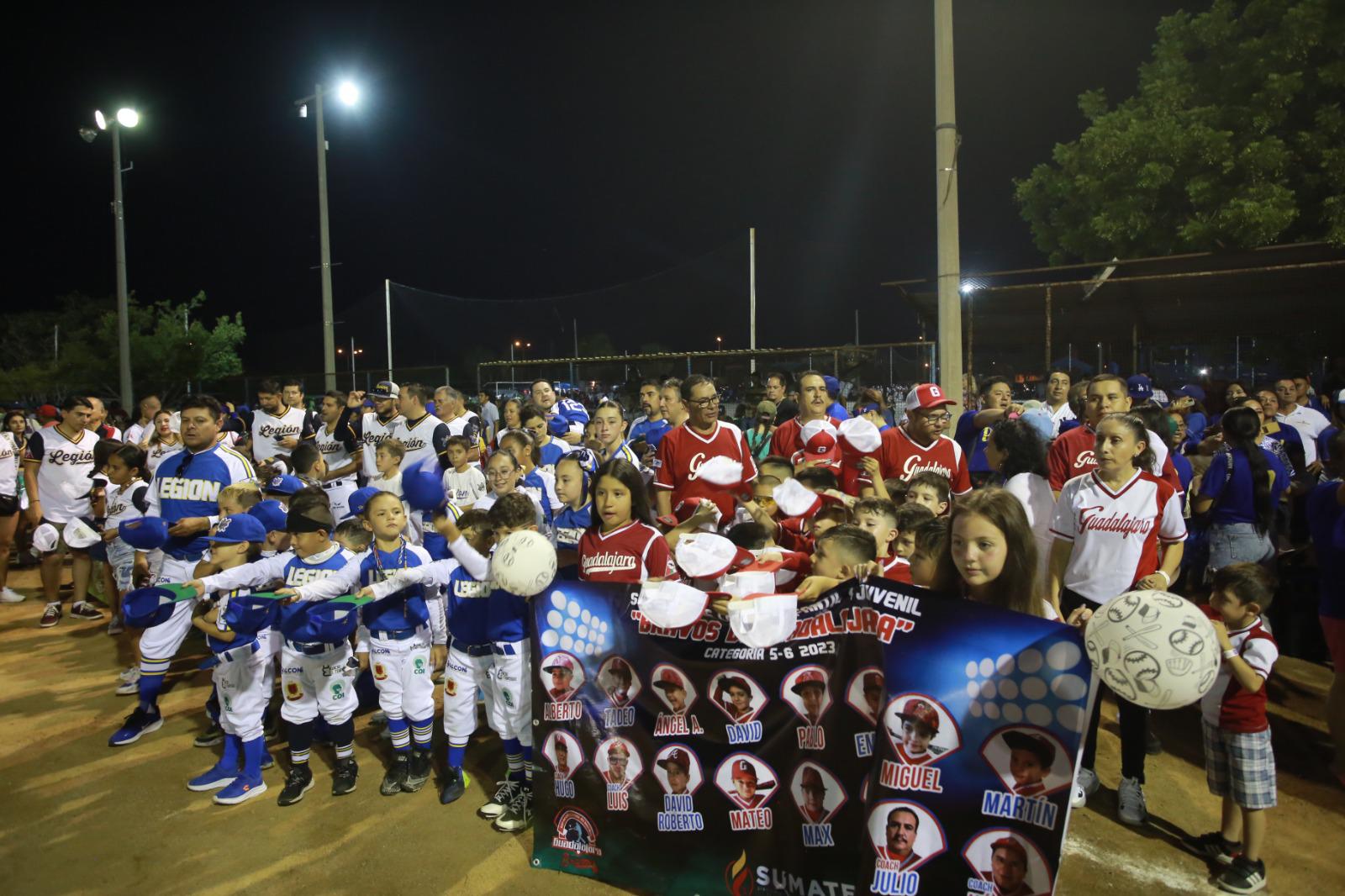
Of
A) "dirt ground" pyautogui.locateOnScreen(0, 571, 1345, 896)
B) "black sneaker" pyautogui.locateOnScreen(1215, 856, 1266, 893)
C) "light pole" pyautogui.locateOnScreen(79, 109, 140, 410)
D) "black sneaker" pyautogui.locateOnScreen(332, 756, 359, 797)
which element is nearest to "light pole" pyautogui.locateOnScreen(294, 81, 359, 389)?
"light pole" pyautogui.locateOnScreen(79, 109, 140, 410)

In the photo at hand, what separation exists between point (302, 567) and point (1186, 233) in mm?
17022

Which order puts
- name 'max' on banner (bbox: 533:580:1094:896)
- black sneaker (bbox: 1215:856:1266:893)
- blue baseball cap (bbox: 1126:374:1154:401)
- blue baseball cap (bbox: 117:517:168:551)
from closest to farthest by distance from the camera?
name 'max' on banner (bbox: 533:580:1094:896) < black sneaker (bbox: 1215:856:1266:893) < blue baseball cap (bbox: 117:517:168:551) < blue baseball cap (bbox: 1126:374:1154:401)

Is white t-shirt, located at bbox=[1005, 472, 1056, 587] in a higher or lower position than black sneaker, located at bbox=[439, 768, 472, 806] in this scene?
higher

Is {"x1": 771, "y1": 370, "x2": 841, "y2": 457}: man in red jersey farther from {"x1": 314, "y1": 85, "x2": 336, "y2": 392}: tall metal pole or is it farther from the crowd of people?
{"x1": 314, "y1": 85, "x2": 336, "y2": 392}: tall metal pole

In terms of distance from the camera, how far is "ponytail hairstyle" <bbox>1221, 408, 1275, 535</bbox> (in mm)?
5082

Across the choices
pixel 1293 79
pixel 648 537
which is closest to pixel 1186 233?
pixel 1293 79

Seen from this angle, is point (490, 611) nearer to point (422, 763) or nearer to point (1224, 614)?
point (422, 763)

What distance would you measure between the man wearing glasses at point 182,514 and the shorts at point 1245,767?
592cm

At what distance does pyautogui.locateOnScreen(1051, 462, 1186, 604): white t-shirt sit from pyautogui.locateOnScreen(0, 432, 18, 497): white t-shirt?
11.0 meters

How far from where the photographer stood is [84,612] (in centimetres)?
819

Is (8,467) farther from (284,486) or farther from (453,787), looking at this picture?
(453,787)

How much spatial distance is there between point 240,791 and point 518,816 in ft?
5.52

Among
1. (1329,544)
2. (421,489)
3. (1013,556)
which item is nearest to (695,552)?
(1013,556)

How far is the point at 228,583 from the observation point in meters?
4.40
